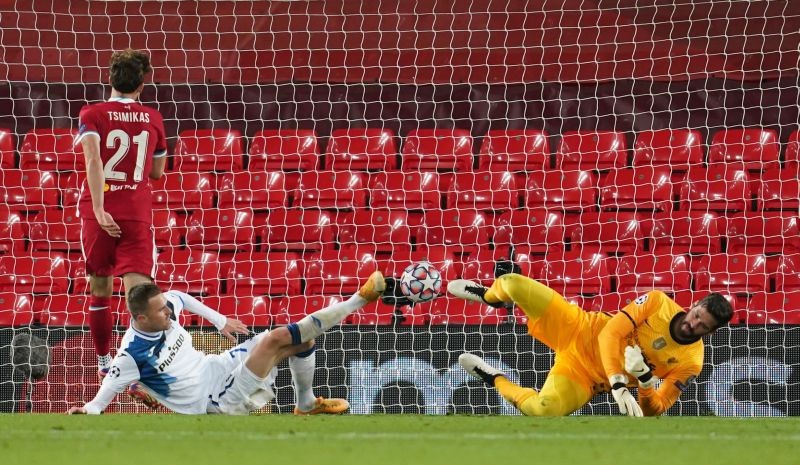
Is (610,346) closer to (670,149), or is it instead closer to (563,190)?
(563,190)

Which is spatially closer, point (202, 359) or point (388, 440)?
point (388, 440)

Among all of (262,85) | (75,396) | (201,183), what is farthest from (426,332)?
(262,85)

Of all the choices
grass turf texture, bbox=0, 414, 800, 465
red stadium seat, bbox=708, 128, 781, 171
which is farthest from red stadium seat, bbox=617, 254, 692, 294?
grass turf texture, bbox=0, 414, 800, 465

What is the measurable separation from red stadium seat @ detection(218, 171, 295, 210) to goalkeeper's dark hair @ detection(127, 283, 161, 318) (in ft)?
12.2

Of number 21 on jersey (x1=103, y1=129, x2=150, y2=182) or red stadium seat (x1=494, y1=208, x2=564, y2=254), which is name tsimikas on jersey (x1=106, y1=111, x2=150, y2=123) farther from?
red stadium seat (x1=494, y1=208, x2=564, y2=254)

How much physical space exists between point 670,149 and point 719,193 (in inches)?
22.8

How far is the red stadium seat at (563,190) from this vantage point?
9.22 m

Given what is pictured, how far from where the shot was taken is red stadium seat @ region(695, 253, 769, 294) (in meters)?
8.62

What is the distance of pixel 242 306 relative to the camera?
867 cm

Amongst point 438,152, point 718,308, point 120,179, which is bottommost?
point 718,308

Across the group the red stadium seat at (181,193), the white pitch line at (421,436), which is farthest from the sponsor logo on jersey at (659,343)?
the red stadium seat at (181,193)

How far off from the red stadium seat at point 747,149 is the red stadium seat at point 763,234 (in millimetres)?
462

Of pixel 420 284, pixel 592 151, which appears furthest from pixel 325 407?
pixel 592 151

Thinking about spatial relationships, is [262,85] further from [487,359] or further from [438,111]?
[487,359]
